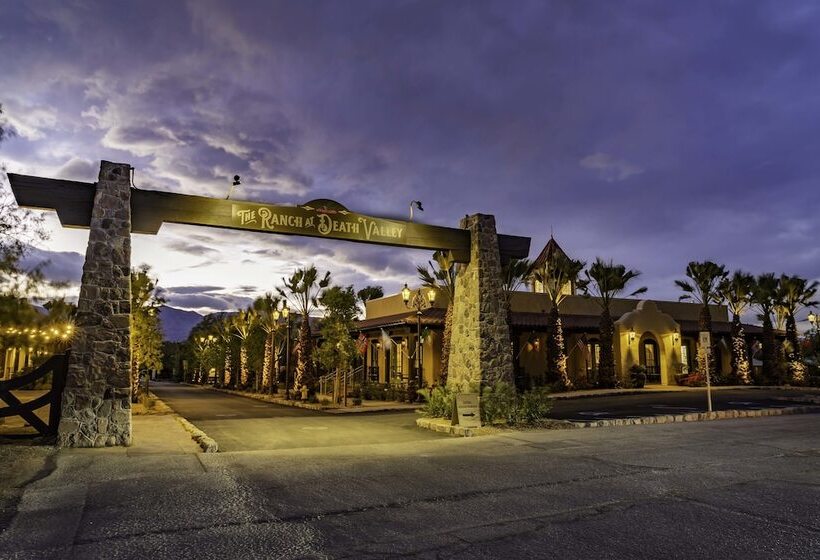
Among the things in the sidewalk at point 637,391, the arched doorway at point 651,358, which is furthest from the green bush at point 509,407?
the arched doorway at point 651,358

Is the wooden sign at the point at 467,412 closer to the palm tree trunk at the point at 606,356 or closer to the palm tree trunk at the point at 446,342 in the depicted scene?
the palm tree trunk at the point at 446,342

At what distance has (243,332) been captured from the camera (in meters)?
43.0

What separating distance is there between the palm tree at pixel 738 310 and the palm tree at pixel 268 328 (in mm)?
28971

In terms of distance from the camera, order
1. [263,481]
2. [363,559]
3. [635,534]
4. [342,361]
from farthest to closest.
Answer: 1. [342,361]
2. [263,481]
3. [635,534]
4. [363,559]

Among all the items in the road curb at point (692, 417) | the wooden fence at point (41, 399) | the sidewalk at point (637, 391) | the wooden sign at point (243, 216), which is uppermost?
the wooden sign at point (243, 216)

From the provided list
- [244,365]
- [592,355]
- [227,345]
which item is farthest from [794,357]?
[227,345]

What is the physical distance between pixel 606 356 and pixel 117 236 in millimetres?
26902

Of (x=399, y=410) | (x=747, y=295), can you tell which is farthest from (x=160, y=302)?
(x=747, y=295)

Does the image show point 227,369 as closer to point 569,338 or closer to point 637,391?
point 569,338

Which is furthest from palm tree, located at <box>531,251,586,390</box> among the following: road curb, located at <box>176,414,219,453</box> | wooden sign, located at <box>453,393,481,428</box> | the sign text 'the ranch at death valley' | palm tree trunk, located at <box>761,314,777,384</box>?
road curb, located at <box>176,414,219,453</box>

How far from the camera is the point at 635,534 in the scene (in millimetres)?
5125

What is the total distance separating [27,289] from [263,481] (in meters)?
8.25

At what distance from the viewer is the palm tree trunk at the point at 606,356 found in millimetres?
31156

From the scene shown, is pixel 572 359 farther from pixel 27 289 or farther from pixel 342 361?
pixel 27 289
